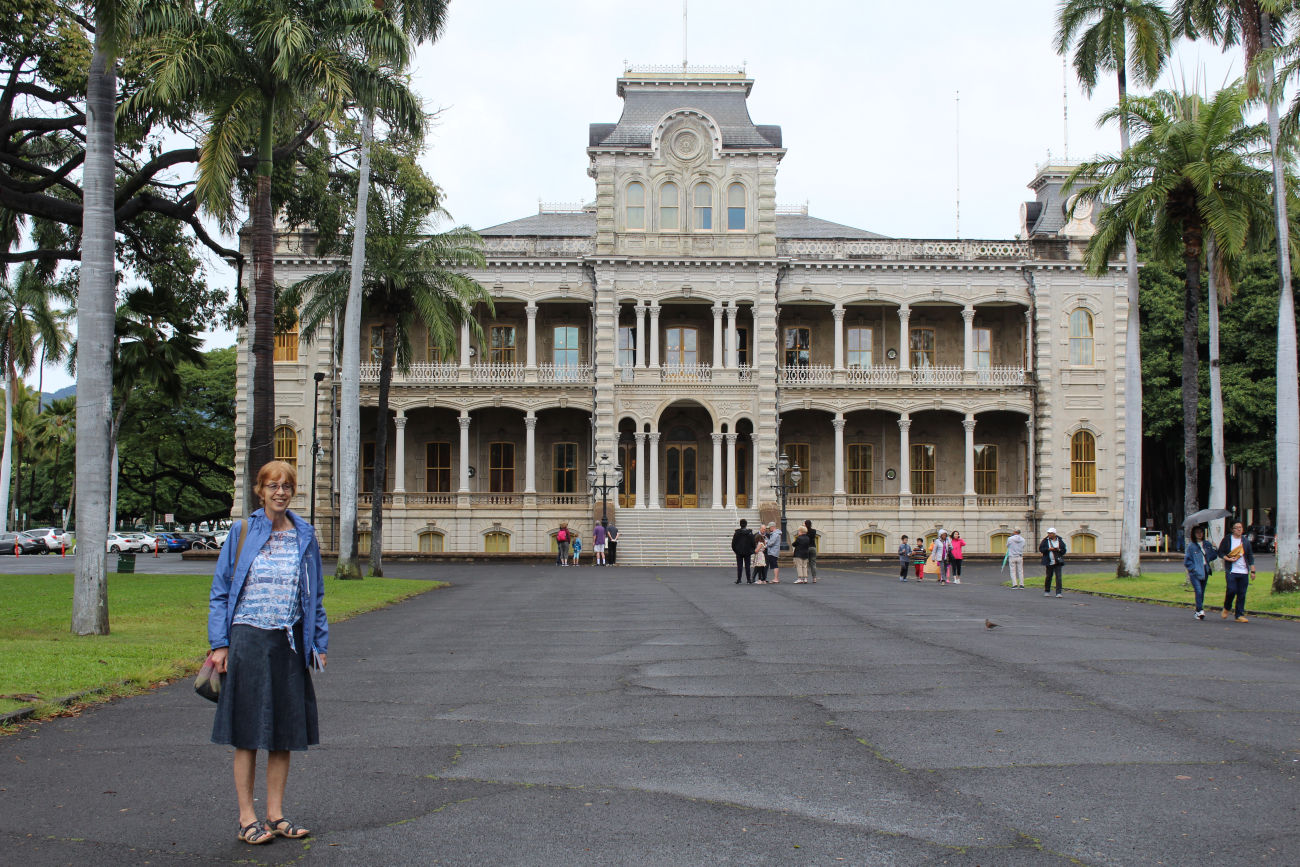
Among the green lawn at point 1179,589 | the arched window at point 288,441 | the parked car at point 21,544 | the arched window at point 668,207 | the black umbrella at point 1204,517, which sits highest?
the arched window at point 668,207

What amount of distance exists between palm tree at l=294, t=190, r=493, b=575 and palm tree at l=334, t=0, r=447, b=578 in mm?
2012

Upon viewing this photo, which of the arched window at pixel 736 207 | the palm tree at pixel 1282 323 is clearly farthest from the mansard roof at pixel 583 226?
the palm tree at pixel 1282 323

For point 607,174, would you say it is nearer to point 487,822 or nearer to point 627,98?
point 627,98

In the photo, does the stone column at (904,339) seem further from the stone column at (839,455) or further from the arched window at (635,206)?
the arched window at (635,206)

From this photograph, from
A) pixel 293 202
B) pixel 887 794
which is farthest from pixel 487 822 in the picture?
pixel 293 202

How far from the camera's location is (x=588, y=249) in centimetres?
4644

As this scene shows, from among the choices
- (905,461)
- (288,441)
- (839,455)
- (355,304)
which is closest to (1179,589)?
(355,304)

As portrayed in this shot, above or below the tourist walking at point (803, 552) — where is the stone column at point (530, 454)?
above

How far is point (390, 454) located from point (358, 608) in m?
28.6

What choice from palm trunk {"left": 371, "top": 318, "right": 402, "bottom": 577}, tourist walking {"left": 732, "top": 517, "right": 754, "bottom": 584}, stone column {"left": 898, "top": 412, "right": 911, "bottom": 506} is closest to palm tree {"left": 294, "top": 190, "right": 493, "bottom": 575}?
palm trunk {"left": 371, "top": 318, "right": 402, "bottom": 577}

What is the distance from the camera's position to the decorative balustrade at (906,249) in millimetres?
46219

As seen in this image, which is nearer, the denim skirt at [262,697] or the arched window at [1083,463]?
the denim skirt at [262,697]

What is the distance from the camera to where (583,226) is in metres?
52.9

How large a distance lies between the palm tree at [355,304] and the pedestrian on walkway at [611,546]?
14170 millimetres
